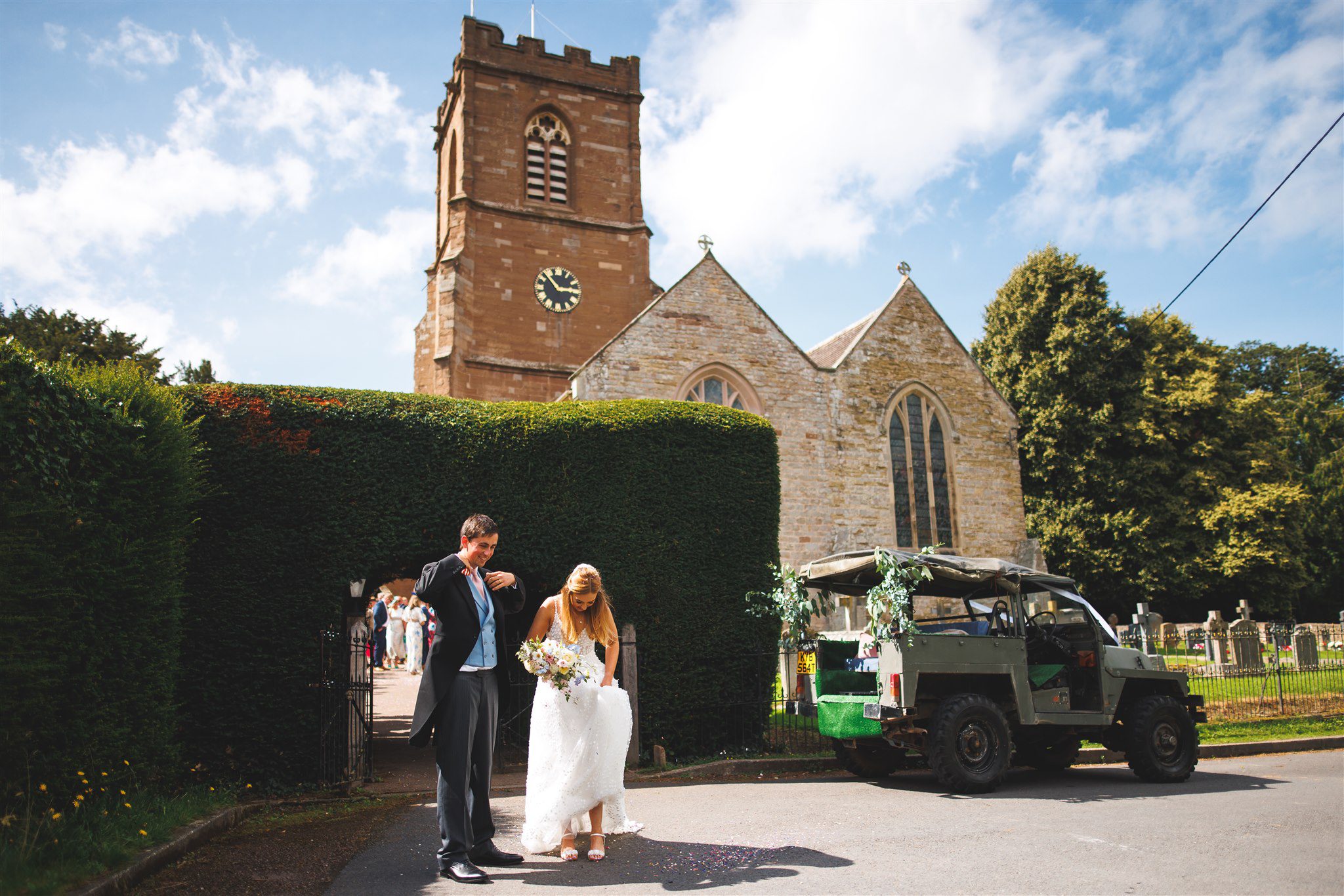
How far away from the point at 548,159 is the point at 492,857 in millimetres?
27942

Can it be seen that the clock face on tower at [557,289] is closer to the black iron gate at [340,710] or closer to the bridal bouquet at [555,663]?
the black iron gate at [340,710]

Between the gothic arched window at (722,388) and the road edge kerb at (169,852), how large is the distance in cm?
1496

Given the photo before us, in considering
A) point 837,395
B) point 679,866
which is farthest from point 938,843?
point 837,395

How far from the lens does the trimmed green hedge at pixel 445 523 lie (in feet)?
27.6

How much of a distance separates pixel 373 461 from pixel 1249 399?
3309cm

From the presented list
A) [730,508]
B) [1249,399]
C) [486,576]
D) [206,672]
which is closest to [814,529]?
[730,508]

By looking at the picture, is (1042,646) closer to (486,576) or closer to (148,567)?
(486,576)

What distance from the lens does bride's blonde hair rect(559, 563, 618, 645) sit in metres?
5.61

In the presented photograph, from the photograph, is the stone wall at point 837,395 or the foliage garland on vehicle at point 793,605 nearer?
the foliage garland on vehicle at point 793,605

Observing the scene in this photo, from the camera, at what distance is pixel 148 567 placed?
6965 millimetres

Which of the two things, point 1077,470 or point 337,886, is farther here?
point 1077,470

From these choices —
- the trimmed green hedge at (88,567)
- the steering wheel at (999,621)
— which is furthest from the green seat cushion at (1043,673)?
the trimmed green hedge at (88,567)

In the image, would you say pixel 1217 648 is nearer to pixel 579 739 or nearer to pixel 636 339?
pixel 636 339

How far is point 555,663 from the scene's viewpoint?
5426mm
